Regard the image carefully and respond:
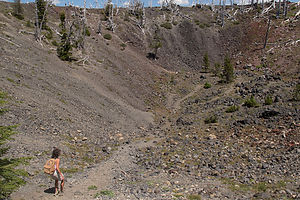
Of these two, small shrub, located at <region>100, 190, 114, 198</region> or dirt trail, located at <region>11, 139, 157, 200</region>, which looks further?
small shrub, located at <region>100, 190, 114, 198</region>

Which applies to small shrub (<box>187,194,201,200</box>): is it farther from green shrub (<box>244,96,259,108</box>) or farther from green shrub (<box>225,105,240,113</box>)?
green shrub (<box>244,96,259,108</box>)

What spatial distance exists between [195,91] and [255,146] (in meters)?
20.8

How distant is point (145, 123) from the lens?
26047 mm

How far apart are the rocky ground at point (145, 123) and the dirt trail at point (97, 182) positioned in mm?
48

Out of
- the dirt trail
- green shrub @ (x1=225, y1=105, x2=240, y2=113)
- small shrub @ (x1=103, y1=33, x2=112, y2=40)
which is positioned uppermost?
small shrub @ (x1=103, y1=33, x2=112, y2=40)

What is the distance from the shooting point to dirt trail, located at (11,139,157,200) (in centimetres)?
958


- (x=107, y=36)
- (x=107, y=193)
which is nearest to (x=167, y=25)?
(x=107, y=36)

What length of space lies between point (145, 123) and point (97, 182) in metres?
14.2

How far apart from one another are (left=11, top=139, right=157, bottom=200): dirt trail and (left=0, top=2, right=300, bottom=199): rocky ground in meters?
0.05

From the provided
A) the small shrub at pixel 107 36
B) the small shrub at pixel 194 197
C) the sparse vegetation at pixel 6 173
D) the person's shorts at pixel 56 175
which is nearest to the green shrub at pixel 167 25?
the small shrub at pixel 107 36

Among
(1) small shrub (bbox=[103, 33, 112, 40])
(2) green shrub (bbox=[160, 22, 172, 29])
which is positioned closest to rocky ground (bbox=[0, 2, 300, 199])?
(1) small shrub (bbox=[103, 33, 112, 40])

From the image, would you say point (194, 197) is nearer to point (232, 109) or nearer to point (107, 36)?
point (232, 109)

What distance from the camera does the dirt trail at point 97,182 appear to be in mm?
9578

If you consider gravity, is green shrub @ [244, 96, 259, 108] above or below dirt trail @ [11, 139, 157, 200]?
above
